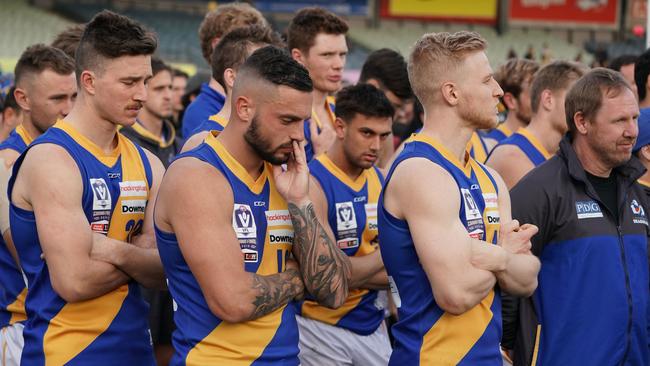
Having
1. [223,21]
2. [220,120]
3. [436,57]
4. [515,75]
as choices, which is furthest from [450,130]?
[515,75]

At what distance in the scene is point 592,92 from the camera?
496 centimetres

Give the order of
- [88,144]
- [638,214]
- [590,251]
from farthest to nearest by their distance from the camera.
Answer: [638,214] < [590,251] < [88,144]

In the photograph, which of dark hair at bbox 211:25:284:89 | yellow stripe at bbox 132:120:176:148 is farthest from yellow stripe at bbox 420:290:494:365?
yellow stripe at bbox 132:120:176:148

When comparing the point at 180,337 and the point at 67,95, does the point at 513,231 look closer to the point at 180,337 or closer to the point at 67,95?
the point at 180,337

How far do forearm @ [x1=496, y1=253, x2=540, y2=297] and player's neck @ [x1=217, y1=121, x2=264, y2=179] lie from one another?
3.78ft

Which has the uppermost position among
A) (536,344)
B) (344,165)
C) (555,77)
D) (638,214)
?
(555,77)

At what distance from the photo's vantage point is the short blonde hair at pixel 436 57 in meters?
4.17

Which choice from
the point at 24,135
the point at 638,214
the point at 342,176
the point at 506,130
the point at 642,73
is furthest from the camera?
the point at 506,130

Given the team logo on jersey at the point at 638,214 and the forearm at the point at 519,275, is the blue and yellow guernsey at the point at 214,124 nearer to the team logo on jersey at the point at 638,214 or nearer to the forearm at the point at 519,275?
the forearm at the point at 519,275

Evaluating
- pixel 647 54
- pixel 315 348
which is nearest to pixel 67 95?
pixel 315 348

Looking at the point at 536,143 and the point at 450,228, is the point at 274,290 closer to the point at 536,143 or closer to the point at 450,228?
the point at 450,228

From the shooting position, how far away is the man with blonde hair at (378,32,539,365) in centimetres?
385

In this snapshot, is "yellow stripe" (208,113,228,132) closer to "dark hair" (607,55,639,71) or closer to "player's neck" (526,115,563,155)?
"player's neck" (526,115,563,155)

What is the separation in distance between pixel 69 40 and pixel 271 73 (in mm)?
3121
